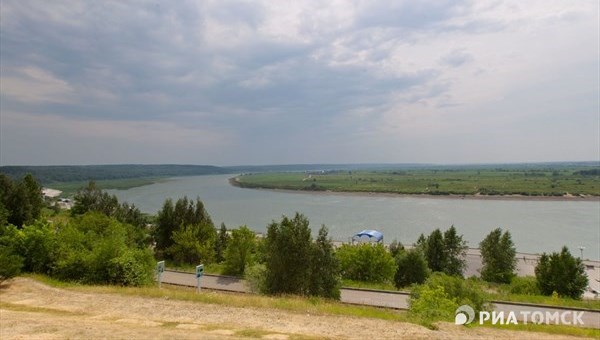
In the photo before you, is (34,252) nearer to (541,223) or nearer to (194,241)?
(194,241)

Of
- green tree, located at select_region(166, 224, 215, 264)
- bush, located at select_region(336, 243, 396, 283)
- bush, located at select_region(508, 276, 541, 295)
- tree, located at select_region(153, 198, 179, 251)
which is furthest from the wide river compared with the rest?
tree, located at select_region(153, 198, 179, 251)

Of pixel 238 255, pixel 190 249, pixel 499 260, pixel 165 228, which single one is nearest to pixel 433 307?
pixel 238 255

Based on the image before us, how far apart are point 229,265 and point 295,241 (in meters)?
8.72

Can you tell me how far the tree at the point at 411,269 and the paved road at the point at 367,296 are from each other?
7.34 metres

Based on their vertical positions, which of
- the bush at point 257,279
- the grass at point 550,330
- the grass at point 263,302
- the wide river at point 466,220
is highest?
the grass at point 263,302

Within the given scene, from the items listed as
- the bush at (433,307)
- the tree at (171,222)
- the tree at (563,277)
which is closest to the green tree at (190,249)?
the tree at (171,222)

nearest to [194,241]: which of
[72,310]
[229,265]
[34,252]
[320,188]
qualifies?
[229,265]

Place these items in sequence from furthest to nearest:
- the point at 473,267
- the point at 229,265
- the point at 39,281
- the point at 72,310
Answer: the point at 473,267 < the point at 229,265 < the point at 39,281 < the point at 72,310

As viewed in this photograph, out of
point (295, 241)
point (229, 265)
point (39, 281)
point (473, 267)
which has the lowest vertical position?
point (473, 267)

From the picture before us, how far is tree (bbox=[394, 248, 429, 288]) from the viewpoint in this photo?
965 inches

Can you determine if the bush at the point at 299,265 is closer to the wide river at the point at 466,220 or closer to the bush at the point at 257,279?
the bush at the point at 257,279

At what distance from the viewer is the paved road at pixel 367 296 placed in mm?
15023

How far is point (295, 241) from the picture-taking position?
1681 cm

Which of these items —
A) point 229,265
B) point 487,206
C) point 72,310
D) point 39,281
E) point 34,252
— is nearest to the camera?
point 72,310
